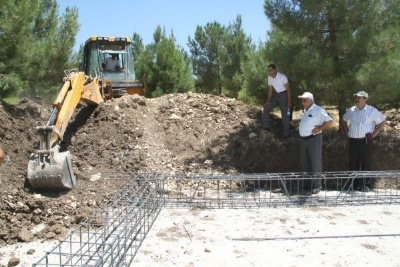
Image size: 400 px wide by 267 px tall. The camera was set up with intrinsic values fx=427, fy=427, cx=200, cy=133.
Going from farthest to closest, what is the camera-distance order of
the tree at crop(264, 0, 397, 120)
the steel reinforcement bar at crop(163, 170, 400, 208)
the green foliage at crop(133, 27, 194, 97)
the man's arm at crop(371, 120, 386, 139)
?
the green foliage at crop(133, 27, 194, 97) < the tree at crop(264, 0, 397, 120) < the man's arm at crop(371, 120, 386, 139) < the steel reinforcement bar at crop(163, 170, 400, 208)

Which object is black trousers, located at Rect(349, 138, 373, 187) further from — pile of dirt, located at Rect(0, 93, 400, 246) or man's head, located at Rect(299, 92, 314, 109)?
man's head, located at Rect(299, 92, 314, 109)

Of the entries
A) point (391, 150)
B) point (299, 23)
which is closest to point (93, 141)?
point (299, 23)

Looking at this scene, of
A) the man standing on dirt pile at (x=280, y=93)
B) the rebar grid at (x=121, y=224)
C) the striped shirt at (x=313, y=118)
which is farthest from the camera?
the man standing on dirt pile at (x=280, y=93)

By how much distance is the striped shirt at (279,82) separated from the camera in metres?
7.00

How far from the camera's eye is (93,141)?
731 cm

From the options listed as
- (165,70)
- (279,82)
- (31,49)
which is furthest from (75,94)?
(165,70)

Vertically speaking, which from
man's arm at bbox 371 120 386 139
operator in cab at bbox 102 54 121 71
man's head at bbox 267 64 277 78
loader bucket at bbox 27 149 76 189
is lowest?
loader bucket at bbox 27 149 76 189

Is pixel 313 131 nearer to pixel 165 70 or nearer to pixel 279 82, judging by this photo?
pixel 279 82

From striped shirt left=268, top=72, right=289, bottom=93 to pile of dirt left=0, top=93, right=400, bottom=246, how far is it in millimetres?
841

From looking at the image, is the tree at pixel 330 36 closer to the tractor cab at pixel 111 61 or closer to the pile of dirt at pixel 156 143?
the pile of dirt at pixel 156 143

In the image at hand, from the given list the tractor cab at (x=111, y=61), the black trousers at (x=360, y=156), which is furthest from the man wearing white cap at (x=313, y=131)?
the tractor cab at (x=111, y=61)

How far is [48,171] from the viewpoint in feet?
16.9

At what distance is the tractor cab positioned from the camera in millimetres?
9523

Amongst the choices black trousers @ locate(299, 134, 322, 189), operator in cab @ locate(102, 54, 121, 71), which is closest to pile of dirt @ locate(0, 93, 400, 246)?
black trousers @ locate(299, 134, 322, 189)
